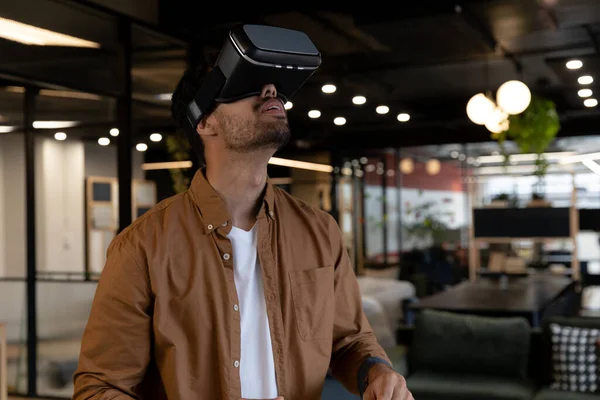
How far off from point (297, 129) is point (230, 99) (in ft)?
20.8

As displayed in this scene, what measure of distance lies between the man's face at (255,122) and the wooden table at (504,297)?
5.07 meters

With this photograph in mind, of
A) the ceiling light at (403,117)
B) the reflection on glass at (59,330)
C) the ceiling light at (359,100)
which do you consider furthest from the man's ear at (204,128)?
the ceiling light at (403,117)

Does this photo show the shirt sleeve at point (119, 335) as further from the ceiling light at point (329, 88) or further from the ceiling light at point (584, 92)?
the ceiling light at point (584, 92)

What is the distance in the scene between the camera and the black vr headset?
141cm

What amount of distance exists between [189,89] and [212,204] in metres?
0.26

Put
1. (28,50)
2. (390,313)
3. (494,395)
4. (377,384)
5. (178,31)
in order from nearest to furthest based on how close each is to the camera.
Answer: (377,384)
(28,50)
(494,395)
(178,31)
(390,313)

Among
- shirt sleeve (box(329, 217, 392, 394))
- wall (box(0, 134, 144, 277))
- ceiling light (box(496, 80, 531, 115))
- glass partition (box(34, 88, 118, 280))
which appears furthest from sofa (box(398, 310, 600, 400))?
shirt sleeve (box(329, 217, 392, 394))

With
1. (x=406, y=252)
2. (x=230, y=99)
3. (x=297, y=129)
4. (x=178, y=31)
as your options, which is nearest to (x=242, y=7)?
(x=178, y=31)

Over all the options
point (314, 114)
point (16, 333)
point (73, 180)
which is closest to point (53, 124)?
point (73, 180)

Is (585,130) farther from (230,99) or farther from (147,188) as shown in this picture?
(230,99)

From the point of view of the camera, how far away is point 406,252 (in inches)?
379

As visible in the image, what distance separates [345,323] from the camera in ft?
5.51

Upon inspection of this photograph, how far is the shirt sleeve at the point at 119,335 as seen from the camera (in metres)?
1.42

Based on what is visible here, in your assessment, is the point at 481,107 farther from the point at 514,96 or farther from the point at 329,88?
the point at 329,88
